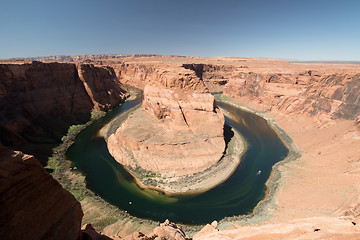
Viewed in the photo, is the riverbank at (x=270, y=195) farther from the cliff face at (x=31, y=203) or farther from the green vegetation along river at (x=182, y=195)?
the cliff face at (x=31, y=203)

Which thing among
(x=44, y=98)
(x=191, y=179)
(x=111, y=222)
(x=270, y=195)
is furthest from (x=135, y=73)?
(x=270, y=195)

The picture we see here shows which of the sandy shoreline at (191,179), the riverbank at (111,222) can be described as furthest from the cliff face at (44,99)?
the sandy shoreline at (191,179)

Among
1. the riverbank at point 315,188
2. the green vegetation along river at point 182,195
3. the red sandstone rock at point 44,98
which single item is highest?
the red sandstone rock at point 44,98

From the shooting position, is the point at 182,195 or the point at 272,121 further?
the point at 272,121

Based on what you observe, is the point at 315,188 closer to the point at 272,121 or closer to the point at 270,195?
the point at 270,195

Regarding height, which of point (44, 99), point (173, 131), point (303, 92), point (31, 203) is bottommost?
point (173, 131)

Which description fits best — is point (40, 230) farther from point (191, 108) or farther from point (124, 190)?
point (191, 108)

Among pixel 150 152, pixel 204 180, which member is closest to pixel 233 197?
pixel 204 180
